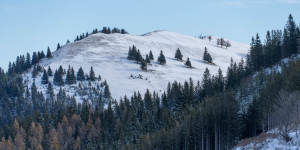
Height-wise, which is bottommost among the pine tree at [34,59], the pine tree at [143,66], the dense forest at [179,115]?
the dense forest at [179,115]

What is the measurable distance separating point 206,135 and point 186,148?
216 inches

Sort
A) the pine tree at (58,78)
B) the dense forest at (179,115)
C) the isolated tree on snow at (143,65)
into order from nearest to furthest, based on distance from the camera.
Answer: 1. the dense forest at (179,115)
2. the pine tree at (58,78)
3. the isolated tree on snow at (143,65)

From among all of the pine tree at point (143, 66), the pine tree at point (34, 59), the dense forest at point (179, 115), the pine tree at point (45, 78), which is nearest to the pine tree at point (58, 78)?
the pine tree at point (45, 78)

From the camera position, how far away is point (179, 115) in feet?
283

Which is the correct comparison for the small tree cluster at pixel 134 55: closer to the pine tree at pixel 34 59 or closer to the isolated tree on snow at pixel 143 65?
the isolated tree on snow at pixel 143 65

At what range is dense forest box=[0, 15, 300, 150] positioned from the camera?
6353 centimetres

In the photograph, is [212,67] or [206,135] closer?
[206,135]

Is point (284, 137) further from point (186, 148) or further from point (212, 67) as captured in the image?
point (212, 67)

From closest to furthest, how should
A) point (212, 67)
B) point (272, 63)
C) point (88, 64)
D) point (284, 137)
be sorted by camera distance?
point (284, 137), point (272, 63), point (88, 64), point (212, 67)

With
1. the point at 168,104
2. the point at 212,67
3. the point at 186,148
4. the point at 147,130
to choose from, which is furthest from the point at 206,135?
the point at 212,67

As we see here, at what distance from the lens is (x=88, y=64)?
178 m

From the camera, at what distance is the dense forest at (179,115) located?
6353 centimetres

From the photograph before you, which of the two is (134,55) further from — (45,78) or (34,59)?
(34,59)

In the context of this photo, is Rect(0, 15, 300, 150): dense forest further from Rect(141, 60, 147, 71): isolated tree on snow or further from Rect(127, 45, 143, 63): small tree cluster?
Rect(127, 45, 143, 63): small tree cluster
